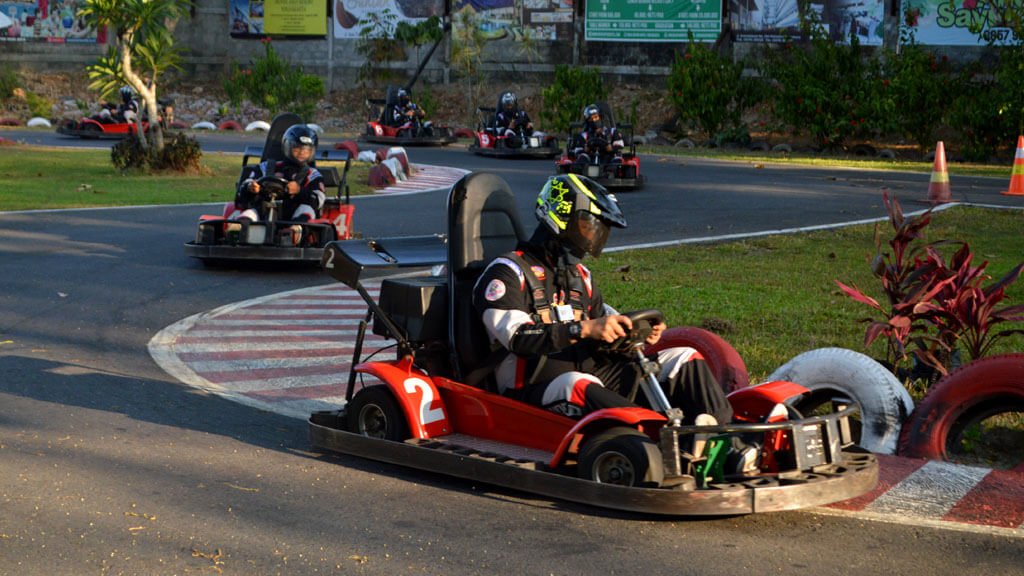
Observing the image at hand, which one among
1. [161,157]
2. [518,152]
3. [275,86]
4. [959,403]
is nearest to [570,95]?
[518,152]

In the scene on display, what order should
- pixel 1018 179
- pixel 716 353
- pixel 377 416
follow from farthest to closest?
pixel 1018 179, pixel 716 353, pixel 377 416

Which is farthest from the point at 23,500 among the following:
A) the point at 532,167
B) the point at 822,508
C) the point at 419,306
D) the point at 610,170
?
the point at 532,167

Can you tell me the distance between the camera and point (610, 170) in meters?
18.7

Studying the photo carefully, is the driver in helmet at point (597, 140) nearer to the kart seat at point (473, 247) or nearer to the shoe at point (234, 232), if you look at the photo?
the shoe at point (234, 232)

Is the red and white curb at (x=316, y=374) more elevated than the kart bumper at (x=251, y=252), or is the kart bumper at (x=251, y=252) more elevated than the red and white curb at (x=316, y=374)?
the kart bumper at (x=251, y=252)

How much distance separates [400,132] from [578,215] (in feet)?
80.3

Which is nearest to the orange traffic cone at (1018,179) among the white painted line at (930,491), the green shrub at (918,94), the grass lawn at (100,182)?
the grass lawn at (100,182)

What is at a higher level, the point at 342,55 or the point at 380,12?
the point at 380,12

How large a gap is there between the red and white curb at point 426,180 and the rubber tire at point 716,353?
446 inches

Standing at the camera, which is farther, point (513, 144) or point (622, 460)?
point (513, 144)

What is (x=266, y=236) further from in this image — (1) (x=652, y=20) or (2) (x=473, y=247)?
(1) (x=652, y=20)

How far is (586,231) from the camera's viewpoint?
506 centimetres

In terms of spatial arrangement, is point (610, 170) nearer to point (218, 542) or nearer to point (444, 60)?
point (218, 542)

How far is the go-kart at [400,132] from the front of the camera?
2911 centimetres
